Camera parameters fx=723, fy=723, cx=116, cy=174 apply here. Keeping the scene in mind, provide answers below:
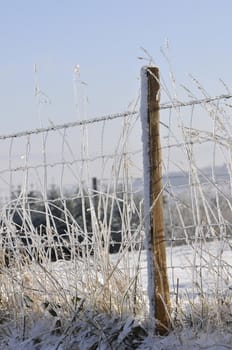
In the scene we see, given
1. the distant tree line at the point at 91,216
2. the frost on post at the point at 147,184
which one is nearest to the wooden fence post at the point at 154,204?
the frost on post at the point at 147,184

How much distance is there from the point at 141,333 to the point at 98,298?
1.25ft

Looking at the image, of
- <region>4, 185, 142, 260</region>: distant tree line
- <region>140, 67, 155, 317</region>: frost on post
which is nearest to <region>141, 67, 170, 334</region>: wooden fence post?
<region>140, 67, 155, 317</region>: frost on post

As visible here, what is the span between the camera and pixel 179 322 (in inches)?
149

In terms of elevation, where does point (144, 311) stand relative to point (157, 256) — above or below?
below

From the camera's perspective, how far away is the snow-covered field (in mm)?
3629

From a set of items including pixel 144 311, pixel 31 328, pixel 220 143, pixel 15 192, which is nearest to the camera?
pixel 220 143

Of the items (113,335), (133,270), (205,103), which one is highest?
(205,103)

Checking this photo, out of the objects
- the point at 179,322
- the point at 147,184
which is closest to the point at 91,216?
the point at 147,184

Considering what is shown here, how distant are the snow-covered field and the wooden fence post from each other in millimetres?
69

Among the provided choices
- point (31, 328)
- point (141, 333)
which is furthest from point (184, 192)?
point (31, 328)

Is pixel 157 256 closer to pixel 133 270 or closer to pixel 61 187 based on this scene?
pixel 133 270

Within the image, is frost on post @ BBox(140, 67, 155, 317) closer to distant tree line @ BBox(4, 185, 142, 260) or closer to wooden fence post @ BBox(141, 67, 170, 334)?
wooden fence post @ BBox(141, 67, 170, 334)

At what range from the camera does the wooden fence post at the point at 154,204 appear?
379 centimetres

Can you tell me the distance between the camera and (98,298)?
4.08m
